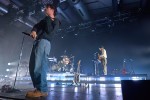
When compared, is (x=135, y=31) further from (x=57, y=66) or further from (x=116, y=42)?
(x=57, y=66)

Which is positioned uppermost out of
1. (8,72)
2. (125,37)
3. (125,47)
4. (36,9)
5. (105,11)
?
(105,11)

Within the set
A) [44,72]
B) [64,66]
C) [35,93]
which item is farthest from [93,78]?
[35,93]

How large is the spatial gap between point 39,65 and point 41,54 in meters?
0.17

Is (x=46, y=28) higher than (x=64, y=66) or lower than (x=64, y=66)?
higher

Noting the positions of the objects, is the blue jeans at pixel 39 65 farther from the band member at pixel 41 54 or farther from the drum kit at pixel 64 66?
the drum kit at pixel 64 66

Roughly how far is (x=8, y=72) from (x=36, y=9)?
635cm

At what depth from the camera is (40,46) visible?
223 centimetres

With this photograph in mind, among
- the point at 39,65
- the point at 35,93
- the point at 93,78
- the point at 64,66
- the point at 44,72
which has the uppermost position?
the point at 64,66

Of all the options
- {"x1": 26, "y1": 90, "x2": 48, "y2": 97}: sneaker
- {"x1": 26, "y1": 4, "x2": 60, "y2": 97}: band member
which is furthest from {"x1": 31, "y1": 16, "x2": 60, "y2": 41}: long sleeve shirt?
{"x1": 26, "y1": 90, "x2": 48, "y2": 97}: sneaker

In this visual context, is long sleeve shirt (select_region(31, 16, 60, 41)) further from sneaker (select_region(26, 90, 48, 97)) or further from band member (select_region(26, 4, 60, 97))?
sneaker (select_region(26, 90, 48, 97))

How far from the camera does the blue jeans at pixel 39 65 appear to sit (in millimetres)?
2125

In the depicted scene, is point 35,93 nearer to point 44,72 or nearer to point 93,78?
point 44,72

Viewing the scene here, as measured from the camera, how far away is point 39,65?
2.16 m

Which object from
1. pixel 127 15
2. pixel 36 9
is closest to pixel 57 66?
pixel 36 9
